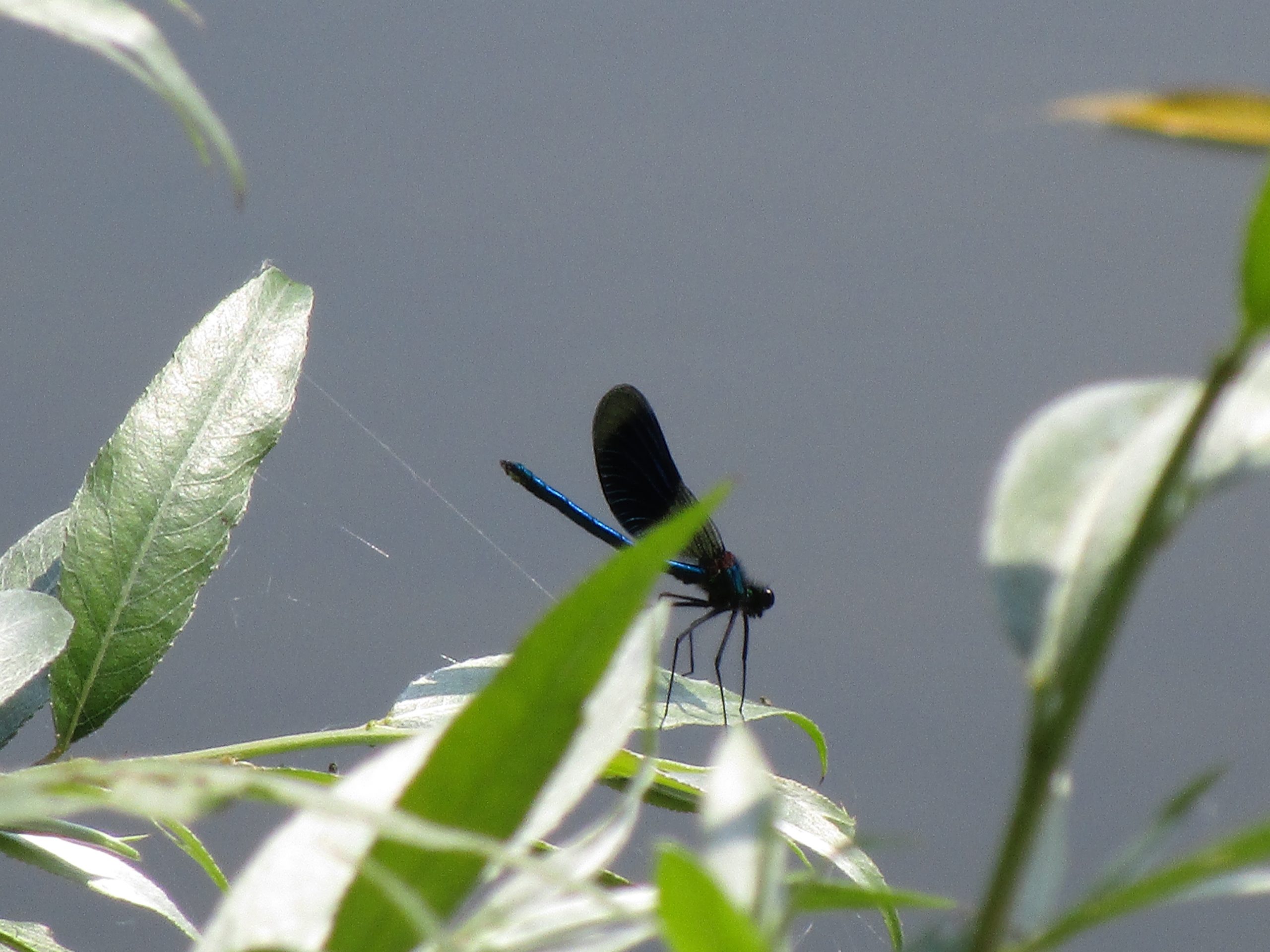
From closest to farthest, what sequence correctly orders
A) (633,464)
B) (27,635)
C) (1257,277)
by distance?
(1257,277), (27,635), (633,464)

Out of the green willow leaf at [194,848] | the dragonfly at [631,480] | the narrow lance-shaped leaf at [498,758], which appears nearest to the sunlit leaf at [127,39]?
the narrow lance-shaped leaf at [498,758]

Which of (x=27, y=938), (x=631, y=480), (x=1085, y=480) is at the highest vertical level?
(x=631, y=480)

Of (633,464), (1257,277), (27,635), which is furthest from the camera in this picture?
(633,464)

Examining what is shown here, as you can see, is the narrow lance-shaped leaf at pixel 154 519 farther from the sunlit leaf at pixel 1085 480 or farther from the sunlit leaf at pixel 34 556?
the sunlit leaf at pixel 1085 480

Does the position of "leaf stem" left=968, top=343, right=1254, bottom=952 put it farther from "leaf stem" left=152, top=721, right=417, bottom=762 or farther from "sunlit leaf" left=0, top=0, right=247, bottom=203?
"leaf stem" left=152, top=721, right=417, bottom=762

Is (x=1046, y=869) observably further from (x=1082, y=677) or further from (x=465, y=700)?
(x=465, y=700)

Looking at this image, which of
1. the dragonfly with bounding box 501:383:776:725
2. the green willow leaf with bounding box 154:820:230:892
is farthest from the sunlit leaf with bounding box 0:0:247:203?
the dragonfly with bounding box 501:383:776:725

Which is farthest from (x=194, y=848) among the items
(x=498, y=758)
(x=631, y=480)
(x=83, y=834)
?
(x=631, y=480)
